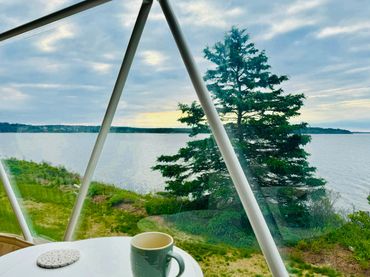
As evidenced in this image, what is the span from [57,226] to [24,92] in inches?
41.5

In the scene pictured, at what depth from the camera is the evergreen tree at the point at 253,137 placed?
0.99m

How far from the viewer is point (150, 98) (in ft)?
4.72

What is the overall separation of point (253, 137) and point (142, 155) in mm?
659

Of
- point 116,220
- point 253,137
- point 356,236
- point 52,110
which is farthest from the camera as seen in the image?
point 52,110

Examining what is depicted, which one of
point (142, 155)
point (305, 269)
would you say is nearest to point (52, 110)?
point (142, 155)

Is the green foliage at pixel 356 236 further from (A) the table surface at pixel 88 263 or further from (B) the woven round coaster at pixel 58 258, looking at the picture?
(B) the woven round coaster at pixel 58 258

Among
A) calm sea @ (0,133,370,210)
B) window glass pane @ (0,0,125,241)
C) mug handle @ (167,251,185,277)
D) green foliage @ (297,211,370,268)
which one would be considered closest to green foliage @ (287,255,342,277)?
green foliage @ (297,211,370,268)

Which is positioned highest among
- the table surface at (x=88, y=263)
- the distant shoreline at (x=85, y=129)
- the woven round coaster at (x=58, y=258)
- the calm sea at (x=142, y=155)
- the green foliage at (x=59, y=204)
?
the distant shoreline at (x=85, y=129)

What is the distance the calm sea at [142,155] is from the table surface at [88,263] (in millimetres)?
604

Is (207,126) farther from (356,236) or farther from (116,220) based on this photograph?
(116,220)

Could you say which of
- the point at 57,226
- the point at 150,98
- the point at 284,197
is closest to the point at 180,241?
the point at 284,197

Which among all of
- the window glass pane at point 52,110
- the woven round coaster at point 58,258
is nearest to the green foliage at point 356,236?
the woven round coaster at point 58,258

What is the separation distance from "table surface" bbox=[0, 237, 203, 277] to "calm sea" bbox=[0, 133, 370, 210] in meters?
0.60

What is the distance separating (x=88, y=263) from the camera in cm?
69
